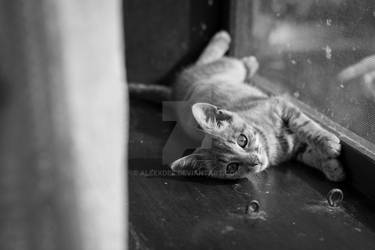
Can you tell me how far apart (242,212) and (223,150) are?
31 centimetres

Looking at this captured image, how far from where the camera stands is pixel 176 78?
309 centimetres

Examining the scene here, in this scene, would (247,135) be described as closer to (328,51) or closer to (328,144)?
(328,144)

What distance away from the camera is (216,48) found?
3.19 m

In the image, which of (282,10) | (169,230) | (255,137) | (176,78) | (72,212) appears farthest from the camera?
(176,78)

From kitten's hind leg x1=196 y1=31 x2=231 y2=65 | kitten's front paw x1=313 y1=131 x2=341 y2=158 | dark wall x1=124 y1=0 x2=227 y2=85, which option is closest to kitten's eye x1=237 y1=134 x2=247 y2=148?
kitten's front paw x1=313 y1=131 x2=341 y2=158

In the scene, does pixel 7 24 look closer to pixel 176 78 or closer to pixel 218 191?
pixel 218 191

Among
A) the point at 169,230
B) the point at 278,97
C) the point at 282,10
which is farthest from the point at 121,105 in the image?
the point at 282,10

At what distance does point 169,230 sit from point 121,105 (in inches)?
36.5

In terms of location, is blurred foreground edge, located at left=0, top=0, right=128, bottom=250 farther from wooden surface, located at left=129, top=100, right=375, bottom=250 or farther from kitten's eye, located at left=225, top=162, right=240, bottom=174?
kitten's eye, located at left=225, top=162, right=240, bottom=174

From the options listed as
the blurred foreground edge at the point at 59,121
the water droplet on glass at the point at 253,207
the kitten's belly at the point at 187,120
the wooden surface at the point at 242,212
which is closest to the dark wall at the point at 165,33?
the kitten's belly at the point at 187,120

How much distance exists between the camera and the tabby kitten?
7.28ft

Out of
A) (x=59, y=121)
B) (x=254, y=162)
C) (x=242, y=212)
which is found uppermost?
(x=59, y=121)

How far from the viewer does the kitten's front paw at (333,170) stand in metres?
2.18

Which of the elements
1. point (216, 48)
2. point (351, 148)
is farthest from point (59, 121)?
point (216, 48)
